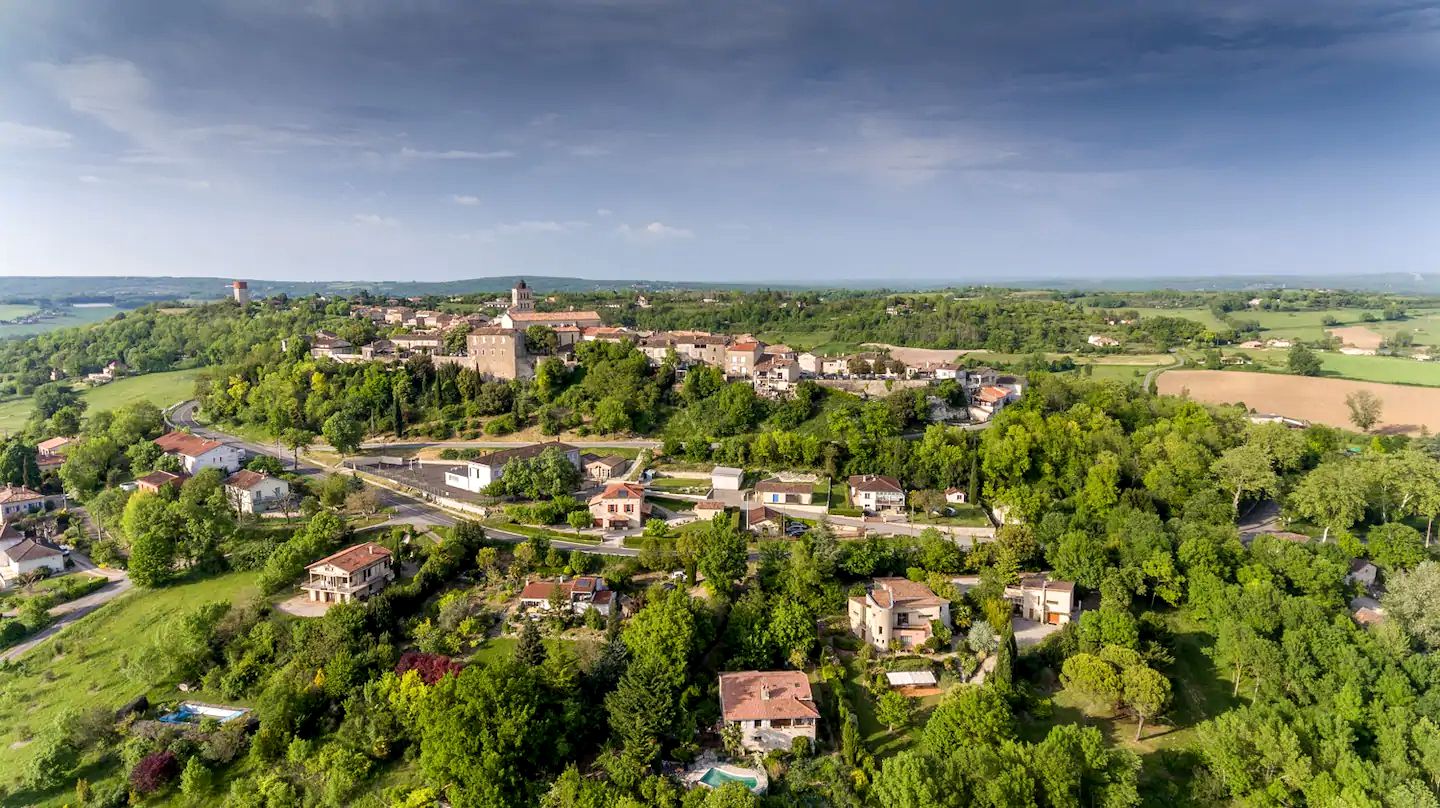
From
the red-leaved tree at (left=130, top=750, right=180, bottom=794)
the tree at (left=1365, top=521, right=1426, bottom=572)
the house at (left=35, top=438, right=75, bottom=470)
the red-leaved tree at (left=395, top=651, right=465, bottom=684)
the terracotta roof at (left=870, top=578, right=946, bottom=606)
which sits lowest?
the red-leaved tree at (left=130, top=750, right=180, bottom=794)

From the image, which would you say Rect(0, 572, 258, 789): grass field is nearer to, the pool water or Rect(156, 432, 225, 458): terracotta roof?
Rect(156, 432, 225, 458): terracotta roof

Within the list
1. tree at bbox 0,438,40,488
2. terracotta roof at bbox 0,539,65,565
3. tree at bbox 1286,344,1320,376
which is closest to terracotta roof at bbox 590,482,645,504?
terracotta roof at bbox 0,539,65,565

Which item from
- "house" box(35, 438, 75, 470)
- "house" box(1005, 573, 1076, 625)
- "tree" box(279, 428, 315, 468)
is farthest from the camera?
"tree" box(279, 428, 315, 468)

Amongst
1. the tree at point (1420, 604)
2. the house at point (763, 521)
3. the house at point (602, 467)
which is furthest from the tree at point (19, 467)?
the tree at point (1420, 604)

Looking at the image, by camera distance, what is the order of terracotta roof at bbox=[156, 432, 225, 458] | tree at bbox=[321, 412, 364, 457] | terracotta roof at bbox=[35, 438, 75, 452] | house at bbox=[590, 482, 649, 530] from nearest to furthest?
house at bbox=[590, 482, 649, 530], terracotta roof at bbox=[156, 432, 225, 458], tree at bbox=[321, 412, 364, 457], terracotta roof at bbox=[35, 438, 75, 452]

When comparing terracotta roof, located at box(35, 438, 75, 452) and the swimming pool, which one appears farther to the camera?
terracotta roof, located at box(35, 438, 75, 452)
